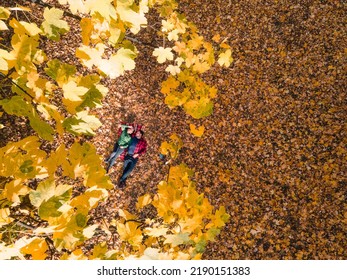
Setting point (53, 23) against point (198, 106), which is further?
point (198, 106)

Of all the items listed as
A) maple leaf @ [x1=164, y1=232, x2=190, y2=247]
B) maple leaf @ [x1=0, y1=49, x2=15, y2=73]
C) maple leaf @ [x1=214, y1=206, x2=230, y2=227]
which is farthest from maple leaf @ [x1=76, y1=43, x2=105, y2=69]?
maple leaf @ [x1=214, y1=206, x2=230, y2=227]

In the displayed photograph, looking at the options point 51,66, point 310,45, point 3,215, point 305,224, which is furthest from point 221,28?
point 3,215

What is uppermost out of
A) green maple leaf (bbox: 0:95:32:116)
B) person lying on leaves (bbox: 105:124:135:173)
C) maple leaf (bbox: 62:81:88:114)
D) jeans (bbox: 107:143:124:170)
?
person lying on leaves (bbox: 105:124:135:173)

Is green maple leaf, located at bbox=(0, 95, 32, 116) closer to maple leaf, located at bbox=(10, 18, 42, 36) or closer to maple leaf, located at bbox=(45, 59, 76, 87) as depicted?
maple leaf, located at bbox=(45, 59, 76, 87)

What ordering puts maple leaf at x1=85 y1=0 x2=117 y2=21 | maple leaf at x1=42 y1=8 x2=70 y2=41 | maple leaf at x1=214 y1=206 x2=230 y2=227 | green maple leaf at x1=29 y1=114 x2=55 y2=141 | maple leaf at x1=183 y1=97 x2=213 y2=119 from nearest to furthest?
maple leaf at x1=85 y1=0 x2=117 y2=21 → green maple leaf at x1=29 y1=114 x2=55 y2=141 → maple leaf at x1=42 y1=8 x2=70 y2=41 → maple leaf at x1=214 y1=206 x2=230 y2=227 → maple leaf at x1=183 y1=97 x2=213 y2=119

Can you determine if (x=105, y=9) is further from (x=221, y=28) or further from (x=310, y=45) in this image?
(x=310, y=45)

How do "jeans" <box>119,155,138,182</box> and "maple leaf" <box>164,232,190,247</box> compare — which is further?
"jeans" <box>119,155,138,182</box>

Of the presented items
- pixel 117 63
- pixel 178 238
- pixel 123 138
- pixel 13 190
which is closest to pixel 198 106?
pixel 117 63

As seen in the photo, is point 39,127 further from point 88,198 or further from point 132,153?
point 132,153
